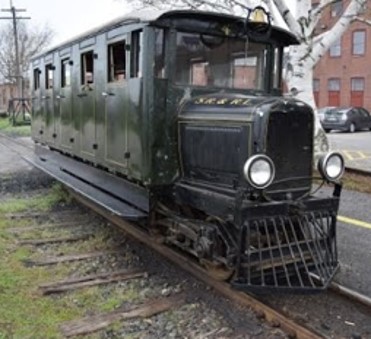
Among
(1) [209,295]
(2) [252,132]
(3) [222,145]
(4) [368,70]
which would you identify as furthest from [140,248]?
(4) [368,70]

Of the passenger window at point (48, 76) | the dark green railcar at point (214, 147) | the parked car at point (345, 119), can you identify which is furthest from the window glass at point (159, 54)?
the parked car at point (345, 119)

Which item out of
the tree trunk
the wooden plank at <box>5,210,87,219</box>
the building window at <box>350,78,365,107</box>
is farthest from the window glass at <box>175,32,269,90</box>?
the building window at <box>350,78,365,107</box>

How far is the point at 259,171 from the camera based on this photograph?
4.57 meters

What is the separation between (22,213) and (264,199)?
16.1 feet

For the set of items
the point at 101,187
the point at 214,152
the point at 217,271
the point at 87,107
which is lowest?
the point at 217,271

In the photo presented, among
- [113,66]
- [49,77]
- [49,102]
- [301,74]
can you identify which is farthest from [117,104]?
[301,74]

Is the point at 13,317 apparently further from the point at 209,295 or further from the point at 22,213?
the point at 22,213

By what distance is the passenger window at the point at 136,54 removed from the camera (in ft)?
18.8

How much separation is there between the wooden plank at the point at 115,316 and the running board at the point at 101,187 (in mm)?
1232

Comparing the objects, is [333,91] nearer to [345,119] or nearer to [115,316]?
[345,119]

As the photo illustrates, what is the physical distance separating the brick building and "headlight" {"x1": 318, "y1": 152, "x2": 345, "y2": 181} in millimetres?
36680

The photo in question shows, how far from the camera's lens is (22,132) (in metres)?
26.7

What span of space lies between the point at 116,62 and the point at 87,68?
129 cm

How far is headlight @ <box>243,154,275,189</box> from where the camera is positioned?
4516 millimetres
